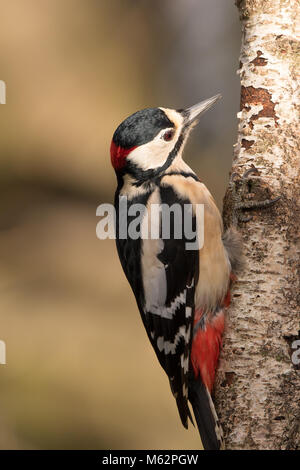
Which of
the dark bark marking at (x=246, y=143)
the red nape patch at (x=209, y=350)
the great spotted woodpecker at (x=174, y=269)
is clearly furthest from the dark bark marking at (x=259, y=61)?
the red nape patch at (x=209, y=350)

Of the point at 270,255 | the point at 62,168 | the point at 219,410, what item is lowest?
the point at 219,410

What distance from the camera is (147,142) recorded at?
2760 millimetres

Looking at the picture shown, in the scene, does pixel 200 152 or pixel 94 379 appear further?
pixel 200 152

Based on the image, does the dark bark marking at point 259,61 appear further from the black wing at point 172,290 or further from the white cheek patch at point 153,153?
the black wing at point 172,290

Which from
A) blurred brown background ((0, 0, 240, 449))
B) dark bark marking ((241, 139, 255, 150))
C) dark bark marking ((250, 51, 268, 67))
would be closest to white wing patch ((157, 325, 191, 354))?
dark bark marking ((241, 139, 255, 150))

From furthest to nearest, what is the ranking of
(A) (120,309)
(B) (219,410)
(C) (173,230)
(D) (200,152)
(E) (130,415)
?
1. (D) (200,152)
2. (A) (120,309)
3. (E) (130,415)
4. (C) (173,230)
5. (B) (219,410)

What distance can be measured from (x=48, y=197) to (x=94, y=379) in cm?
156

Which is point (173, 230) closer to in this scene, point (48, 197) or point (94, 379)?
point (94, 379)

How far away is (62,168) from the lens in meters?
5.18

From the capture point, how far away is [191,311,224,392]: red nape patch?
2.54 m

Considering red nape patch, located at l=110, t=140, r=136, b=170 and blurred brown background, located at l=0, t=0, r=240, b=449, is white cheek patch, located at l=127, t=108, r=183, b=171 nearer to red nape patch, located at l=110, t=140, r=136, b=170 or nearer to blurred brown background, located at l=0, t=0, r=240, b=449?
red nape patch, located at l=110, t=140, r=136, b=170

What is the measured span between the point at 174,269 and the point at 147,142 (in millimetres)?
570

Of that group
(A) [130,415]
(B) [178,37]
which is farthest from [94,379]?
(B) [178,37]

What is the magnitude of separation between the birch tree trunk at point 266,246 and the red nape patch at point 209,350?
5cm
